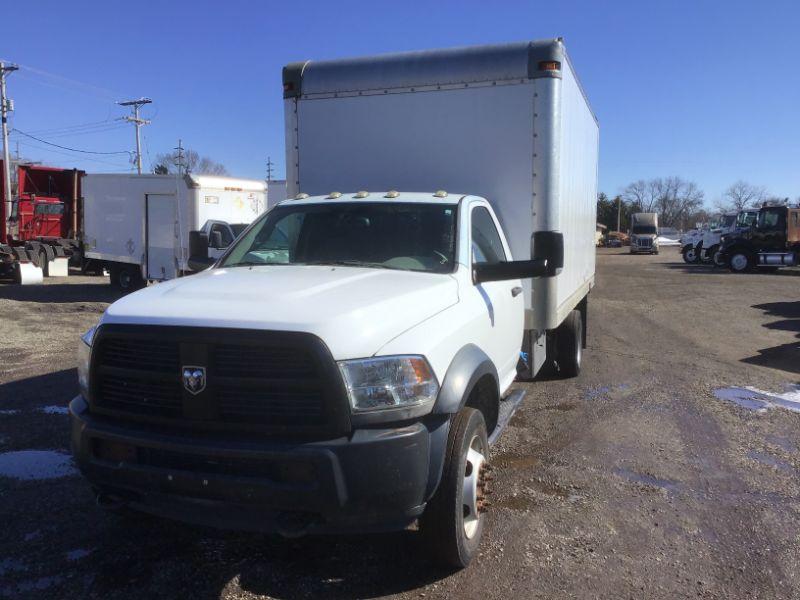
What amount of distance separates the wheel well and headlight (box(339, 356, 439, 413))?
2.97ft

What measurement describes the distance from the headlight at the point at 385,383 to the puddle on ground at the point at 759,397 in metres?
5.33

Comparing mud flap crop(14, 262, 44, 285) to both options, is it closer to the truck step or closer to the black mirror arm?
the truck step

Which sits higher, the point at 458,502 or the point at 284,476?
the point at 284,476

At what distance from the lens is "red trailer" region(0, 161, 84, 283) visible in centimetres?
2123

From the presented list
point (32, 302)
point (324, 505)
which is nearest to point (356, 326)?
point (324, 505)

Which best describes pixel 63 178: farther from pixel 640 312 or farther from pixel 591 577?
pixel 591 577

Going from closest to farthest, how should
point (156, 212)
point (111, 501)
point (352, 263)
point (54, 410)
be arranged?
point (111, 501) → point (352, 263) → point (54, 410) → point (156, 212)

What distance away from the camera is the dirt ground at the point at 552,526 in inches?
134

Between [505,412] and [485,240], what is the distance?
1.27m

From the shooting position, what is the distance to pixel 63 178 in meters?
24.5

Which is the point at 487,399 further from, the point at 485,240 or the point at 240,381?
the point at 240,381

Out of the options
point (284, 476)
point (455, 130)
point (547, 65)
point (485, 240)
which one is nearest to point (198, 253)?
point (485, 240)

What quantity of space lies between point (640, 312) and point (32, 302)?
14.3 meters

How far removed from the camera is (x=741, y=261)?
29.9 metres
